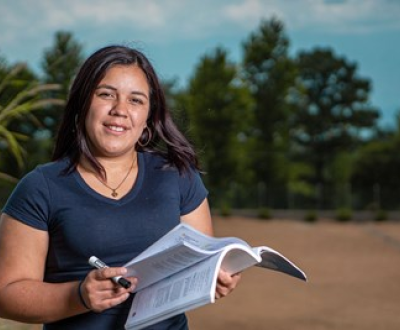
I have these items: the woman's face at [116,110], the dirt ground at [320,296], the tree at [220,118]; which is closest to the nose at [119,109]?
the woman's face at [116,110]

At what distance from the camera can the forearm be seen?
186cm

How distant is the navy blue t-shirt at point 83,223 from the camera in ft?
6.39

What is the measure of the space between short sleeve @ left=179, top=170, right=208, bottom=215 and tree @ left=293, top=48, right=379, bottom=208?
40299mm

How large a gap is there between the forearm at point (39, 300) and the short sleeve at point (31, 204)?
134 mm

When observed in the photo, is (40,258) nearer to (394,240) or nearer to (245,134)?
(394,240)

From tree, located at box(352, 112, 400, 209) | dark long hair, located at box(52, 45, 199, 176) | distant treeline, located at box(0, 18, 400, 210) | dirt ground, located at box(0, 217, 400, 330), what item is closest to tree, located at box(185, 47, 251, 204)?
distant treeline, located at box(0, 18, 400, 210)

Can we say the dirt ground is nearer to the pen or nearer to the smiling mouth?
the smiling mouth

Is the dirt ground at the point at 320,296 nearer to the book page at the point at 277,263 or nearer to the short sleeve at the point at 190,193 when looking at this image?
the short sleeve at the point at 190,193

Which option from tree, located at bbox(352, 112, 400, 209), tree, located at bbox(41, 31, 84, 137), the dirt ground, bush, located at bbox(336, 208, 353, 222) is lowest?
bush, located at bbox(336, 208, 353, 222)

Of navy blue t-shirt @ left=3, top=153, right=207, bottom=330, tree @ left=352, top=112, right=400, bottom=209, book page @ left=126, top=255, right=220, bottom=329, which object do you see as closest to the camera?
book page @ left=126, top=255, right=220, bottom=329

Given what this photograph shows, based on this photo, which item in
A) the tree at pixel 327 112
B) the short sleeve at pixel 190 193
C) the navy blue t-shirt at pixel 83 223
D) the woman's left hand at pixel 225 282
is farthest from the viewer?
the tree at pixel 327 112

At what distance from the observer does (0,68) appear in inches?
210

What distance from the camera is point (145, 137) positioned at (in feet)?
7.20

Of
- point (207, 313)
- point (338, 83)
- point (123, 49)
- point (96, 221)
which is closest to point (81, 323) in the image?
point (96, 221)
